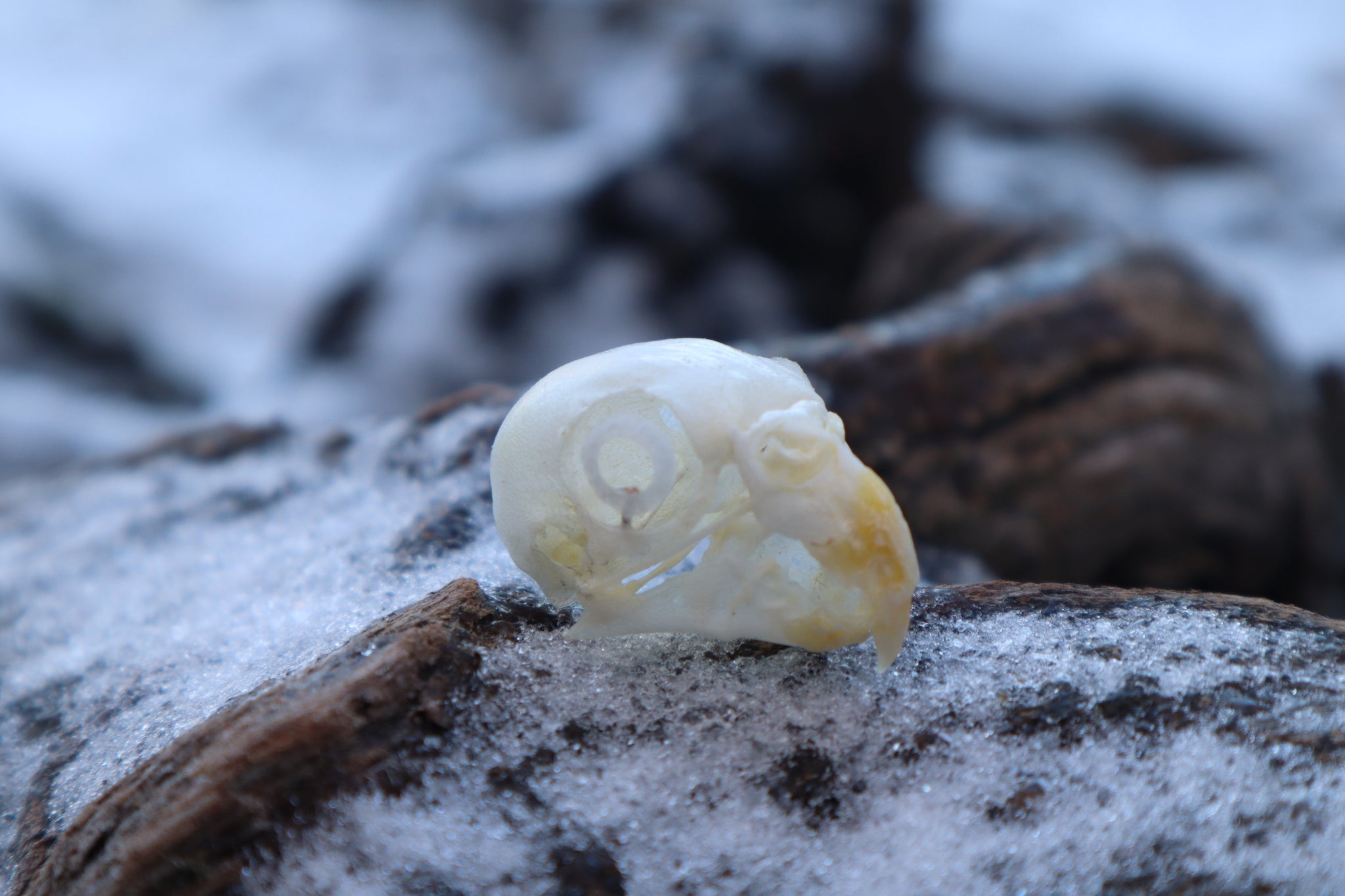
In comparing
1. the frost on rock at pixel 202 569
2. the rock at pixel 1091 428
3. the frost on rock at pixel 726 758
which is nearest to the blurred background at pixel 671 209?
the rock at pixel 1091 428

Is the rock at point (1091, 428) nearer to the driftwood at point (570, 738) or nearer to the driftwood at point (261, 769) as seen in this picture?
the driftwood at point (570, 738)

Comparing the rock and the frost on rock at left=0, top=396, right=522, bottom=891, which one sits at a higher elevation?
the frost on rock at left=0, top=396, right=522, bottom=891

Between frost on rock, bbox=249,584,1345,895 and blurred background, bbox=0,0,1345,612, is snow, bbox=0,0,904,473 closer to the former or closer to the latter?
blurred background, bbox=0,0,1345,612

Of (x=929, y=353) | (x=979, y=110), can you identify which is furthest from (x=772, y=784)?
(x=979, y=110)

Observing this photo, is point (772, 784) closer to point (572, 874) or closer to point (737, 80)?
point (572, 874)

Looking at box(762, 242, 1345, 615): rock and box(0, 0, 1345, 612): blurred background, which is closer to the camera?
box(762, 242, 1345, 615): rock

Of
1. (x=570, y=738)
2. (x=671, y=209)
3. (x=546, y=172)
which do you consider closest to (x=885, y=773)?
(x=570, y=738)

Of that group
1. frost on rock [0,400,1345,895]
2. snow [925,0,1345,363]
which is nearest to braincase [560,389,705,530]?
frost on rock [0,400,1345,895]
